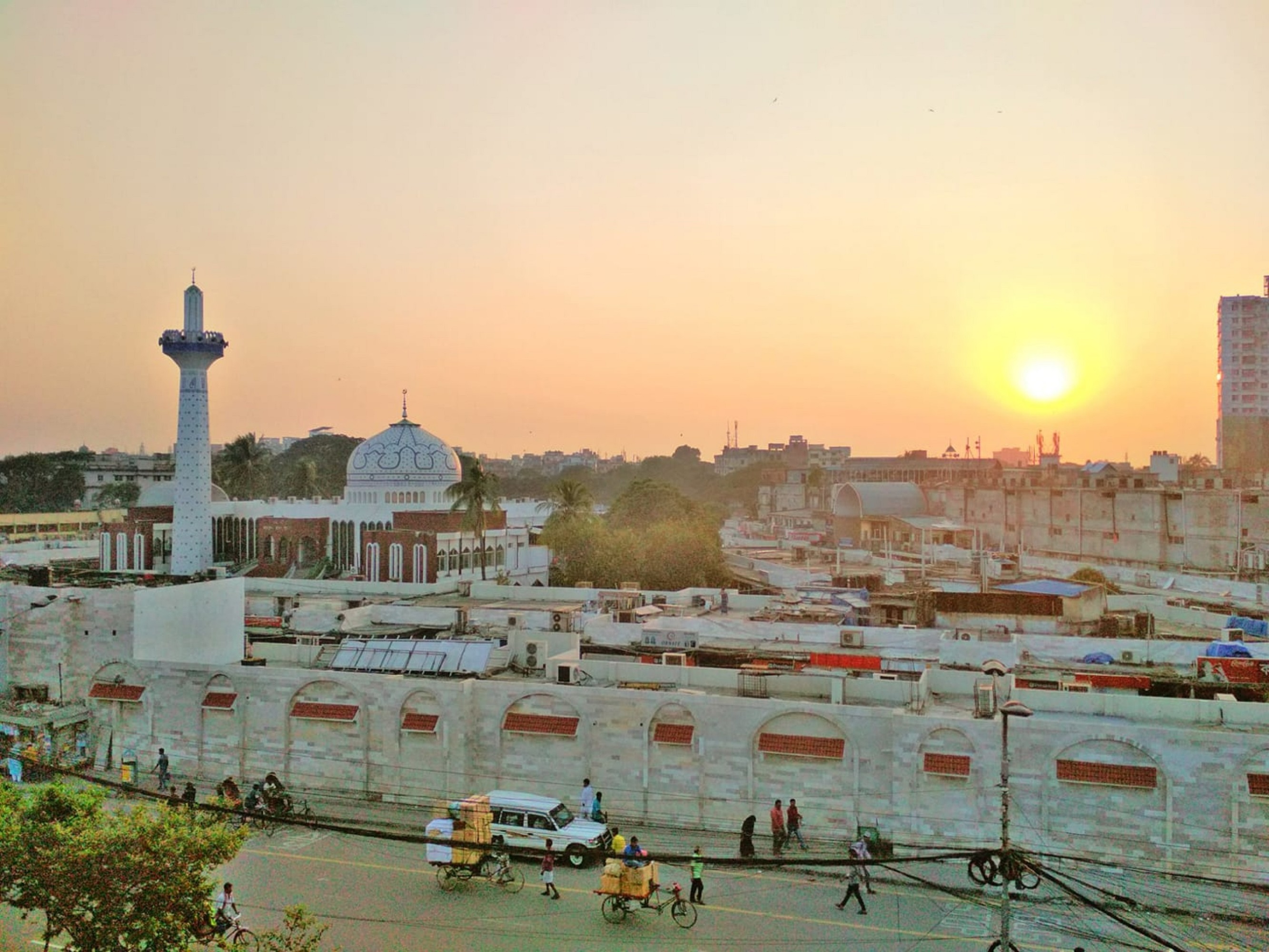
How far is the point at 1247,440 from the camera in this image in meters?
99.9

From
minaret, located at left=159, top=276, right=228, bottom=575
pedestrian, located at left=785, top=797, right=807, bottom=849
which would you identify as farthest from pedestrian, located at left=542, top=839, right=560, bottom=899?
minaret, located at left=159, top=276, right=228, bottom=575

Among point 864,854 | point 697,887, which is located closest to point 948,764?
point 864,854

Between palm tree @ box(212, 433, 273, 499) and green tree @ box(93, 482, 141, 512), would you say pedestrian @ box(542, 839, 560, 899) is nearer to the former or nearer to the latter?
palm tree @ box(212, 433, 273, 499)

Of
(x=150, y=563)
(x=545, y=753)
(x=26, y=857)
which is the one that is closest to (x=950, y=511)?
(x=150, y=563)

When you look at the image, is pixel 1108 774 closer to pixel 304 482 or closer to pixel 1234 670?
pixel 1234 670

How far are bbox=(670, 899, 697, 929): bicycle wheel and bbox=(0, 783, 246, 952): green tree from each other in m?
7.16

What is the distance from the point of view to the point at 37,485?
99.1 m

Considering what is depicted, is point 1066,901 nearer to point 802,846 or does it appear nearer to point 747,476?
point 802,846

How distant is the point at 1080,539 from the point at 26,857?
59.6 metres

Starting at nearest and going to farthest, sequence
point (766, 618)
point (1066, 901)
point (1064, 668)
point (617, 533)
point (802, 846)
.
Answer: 1. point (1066, 901)
2. point (802, 846)
3. point (1064, 668)
4. point (766, 618)
5. point (617, 533)

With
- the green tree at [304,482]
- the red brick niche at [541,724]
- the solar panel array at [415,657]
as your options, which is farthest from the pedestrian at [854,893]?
the green tree at [304,482]

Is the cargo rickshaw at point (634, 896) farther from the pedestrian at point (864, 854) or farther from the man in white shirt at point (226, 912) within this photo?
the man in white shirt at point (226, 912)

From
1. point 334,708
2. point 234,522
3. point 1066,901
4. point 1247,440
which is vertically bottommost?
point 1066,901

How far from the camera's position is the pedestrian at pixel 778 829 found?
20.5 m
